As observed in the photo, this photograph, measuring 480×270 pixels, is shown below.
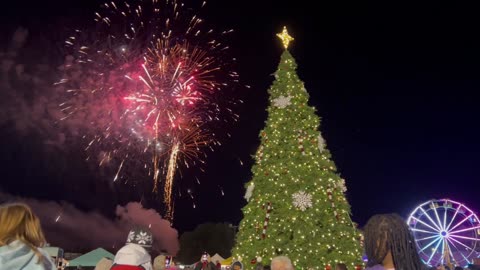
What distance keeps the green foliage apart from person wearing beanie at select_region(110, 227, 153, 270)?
12.4 metres

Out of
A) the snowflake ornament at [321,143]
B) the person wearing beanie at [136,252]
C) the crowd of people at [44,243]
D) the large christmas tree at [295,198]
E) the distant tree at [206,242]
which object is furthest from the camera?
the distant tree at [206,242]

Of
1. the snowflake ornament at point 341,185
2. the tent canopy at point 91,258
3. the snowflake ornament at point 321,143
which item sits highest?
the snowflake ornament at point 321,143

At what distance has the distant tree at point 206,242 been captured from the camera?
69.7 meters

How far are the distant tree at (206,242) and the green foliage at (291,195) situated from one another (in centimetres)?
5385

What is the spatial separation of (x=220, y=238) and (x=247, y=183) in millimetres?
54089

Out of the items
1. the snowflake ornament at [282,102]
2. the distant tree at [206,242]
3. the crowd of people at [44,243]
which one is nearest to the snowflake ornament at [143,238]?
the crowd of people at [44,243]

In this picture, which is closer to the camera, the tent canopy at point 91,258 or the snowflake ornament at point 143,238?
the snowflake ornament at point 143,238

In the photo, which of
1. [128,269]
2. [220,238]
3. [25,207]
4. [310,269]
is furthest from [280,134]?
[220,238]

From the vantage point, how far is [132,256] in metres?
4.98

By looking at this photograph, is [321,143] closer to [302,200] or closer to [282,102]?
[282,102]

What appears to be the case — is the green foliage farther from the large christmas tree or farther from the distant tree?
the distant tree

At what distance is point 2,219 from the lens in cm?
309

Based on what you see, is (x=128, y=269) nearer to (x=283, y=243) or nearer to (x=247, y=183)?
(x=283, y=243)

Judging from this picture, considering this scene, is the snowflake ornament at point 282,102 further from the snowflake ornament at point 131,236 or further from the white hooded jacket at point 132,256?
the white hooded jacket at point 132,256
